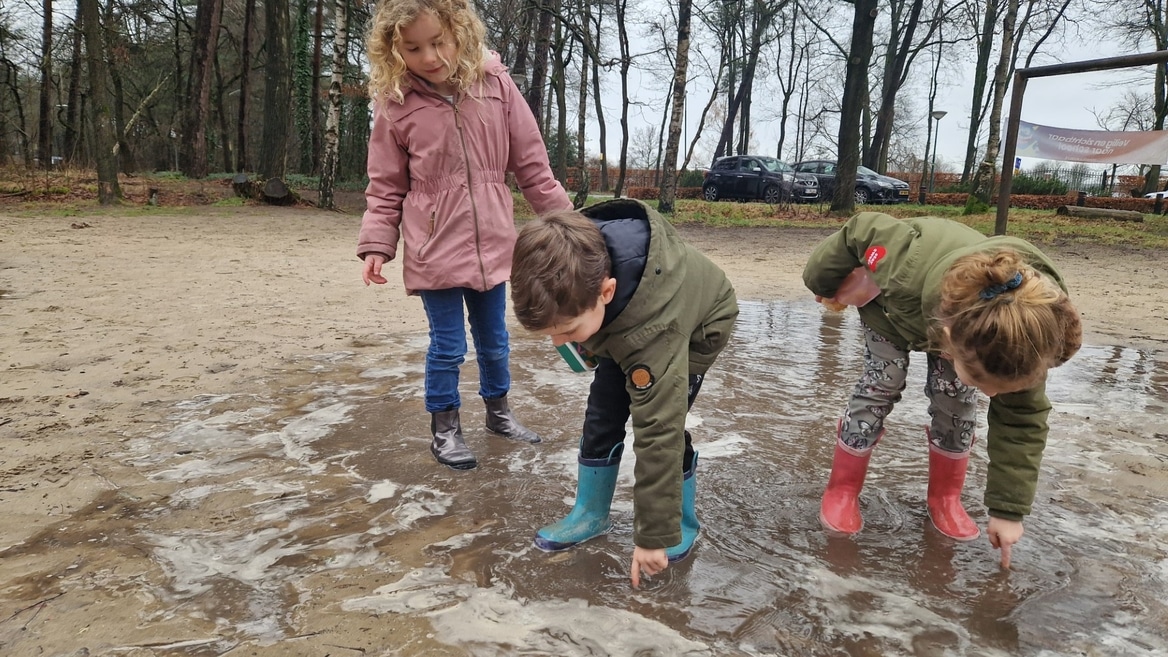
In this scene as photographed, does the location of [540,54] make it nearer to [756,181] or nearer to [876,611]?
[756,181]

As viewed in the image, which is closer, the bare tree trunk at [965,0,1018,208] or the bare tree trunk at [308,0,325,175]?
the bare tree trunk at [965,0,1018,208]

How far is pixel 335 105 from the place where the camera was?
12.4 m

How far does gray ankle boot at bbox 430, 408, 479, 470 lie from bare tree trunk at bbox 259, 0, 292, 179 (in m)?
15.4

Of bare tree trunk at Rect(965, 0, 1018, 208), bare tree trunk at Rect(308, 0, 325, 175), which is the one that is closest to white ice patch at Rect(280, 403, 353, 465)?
bare tree trunk at Rect(965, 0, 1018, 208)

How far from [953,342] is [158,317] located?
4.37 metres

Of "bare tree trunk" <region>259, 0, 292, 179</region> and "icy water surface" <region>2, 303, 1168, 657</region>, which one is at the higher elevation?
"bare tree trunk" <region>259, 0, 292, 179</region>

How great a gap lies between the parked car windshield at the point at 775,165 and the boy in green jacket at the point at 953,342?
1829cm

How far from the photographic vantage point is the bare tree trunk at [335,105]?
12148 millimetres

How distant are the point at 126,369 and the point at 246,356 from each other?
528 mm

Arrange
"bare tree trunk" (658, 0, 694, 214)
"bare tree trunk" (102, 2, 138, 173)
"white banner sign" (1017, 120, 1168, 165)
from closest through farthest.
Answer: "white banner sign" (1017, 120, 1168, 165) < "bare tree trunk" (658, 0, 694, 214) < "bare tree trunk" (102, 2, 138, 173)

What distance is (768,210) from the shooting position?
16.2 m

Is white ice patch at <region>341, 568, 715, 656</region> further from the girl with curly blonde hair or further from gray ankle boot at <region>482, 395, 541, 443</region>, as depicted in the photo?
gray ankle boot at <region>482, 395, 541, 443</region>

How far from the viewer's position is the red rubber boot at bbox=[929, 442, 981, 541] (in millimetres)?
2266

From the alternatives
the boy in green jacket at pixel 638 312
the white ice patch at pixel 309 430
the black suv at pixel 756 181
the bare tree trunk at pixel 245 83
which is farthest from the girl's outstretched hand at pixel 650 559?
the bare tree trunk at pixel 245 83
